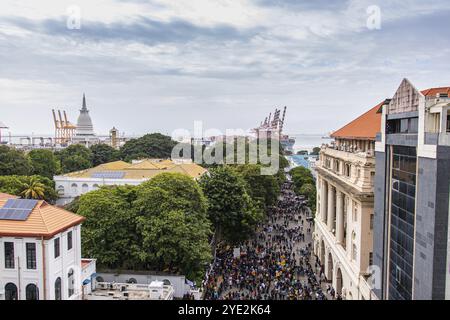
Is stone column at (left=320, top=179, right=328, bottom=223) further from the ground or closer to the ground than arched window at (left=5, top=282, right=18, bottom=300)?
further from the ground

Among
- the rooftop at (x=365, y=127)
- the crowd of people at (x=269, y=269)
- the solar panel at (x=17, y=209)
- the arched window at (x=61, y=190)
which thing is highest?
the rooftop at (x=365, y=127)

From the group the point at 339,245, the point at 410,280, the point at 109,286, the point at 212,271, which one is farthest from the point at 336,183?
the point at 109,286

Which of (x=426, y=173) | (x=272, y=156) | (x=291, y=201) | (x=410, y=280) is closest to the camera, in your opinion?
(x=426, y=173)

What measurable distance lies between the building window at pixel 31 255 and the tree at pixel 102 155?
7771cm

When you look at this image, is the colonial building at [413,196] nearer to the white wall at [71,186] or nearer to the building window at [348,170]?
the building window at [348,170]

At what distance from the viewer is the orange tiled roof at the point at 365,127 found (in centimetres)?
2854

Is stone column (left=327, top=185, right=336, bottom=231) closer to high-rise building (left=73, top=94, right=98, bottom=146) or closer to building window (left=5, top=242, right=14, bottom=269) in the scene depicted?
building window (left=5, top=242, right=14, bottom=269)

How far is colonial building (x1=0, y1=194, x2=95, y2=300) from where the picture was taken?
20.0 m

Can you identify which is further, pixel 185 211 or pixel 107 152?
pixel 107 152

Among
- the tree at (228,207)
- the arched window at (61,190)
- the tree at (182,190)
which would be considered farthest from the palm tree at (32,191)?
the tree at (182,190)

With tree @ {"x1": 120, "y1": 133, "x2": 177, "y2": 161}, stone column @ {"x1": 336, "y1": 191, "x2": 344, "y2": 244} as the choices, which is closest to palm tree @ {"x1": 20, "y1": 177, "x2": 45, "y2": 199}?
stone column @ {"x1": 336, "y1": 191, "x2": 344, "y2": 244}
